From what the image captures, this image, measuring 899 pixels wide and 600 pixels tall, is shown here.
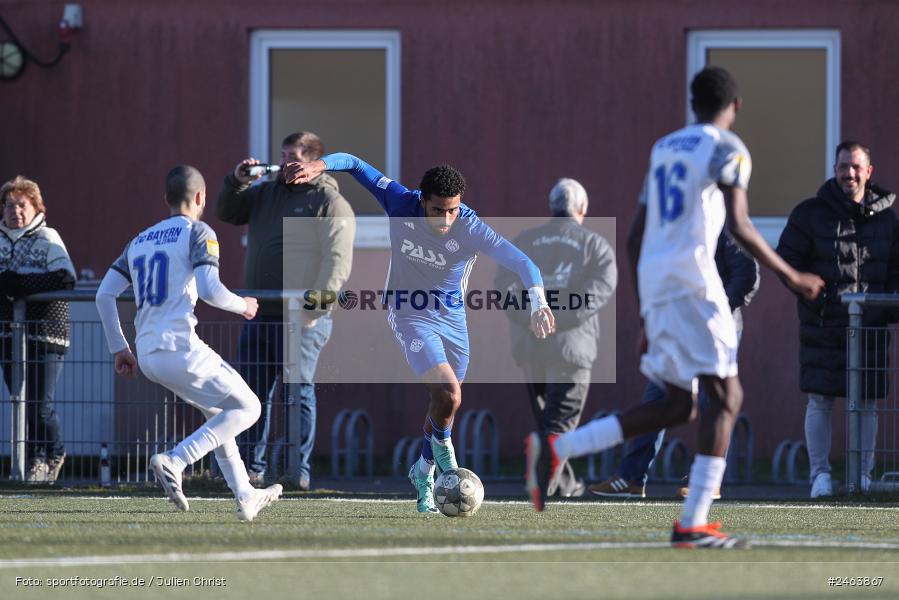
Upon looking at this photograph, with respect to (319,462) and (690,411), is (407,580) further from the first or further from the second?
(319,462)

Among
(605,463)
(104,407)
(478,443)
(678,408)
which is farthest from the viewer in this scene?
(605,463)

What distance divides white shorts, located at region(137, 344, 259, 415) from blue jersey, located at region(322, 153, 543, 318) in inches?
47.3

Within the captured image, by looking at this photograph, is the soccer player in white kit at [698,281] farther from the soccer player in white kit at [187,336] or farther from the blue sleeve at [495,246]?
the soccer player in white kit at [187,336]

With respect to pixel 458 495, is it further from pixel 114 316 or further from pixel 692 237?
pixel 692 237

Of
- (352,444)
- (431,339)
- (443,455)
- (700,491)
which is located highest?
(431,339)

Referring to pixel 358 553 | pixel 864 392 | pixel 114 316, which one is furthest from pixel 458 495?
pixel 864 392

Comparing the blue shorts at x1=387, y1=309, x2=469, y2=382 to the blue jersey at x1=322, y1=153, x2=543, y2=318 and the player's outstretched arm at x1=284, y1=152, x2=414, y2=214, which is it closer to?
the blue jersey at x1=322, y1=153, x2=543, y2=318

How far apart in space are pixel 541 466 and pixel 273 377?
3937 millimetres

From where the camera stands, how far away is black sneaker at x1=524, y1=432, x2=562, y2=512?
684 cm

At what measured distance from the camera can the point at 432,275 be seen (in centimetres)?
888

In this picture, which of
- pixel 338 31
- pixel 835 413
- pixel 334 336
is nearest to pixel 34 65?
pixel 338 31

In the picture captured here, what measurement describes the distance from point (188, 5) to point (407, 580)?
9229 mm

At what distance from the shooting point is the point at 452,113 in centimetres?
1365

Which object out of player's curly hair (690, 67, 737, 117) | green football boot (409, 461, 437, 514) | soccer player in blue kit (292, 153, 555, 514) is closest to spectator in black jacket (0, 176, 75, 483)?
soccer player in blue kit (292, 153, 555, 514)
